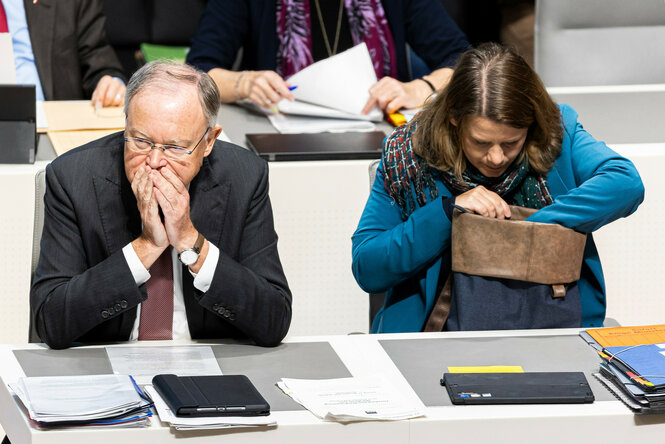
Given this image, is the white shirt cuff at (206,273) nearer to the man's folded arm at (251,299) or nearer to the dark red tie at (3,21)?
the man's folded arm at (251,299)

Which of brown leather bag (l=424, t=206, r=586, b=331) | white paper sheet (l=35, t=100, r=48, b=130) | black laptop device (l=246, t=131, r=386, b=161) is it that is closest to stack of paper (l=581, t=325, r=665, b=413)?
brown leather bag (l=424, t=206, r=586, b=331)

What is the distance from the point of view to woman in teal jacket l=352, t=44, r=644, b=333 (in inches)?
87.4

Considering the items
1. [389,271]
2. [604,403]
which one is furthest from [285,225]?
[604,403]

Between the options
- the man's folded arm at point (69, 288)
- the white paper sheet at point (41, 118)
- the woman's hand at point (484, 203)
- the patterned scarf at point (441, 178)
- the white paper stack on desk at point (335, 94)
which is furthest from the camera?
the white paper stack on desk at point (335, 94)

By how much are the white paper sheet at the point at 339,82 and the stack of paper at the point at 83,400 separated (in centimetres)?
156

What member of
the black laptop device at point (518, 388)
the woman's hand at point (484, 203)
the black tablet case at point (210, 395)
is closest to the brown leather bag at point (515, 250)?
the woman's hand at point (484, 203)

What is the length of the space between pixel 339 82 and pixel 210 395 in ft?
5.36

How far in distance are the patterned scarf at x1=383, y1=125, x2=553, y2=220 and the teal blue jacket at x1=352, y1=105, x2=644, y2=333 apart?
3cm

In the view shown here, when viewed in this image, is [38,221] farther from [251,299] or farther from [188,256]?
[251,299]

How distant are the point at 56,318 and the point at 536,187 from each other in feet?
→ 3.37

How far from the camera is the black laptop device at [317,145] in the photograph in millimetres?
2848

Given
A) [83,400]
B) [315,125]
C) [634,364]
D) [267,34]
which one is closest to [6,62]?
[315,125]

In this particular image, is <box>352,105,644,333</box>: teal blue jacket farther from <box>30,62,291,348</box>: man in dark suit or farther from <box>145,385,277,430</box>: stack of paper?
<box>145,385,277,430</box>: stack of paper

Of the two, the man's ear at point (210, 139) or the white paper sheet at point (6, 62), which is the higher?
the man's ear at point (210, 139)
